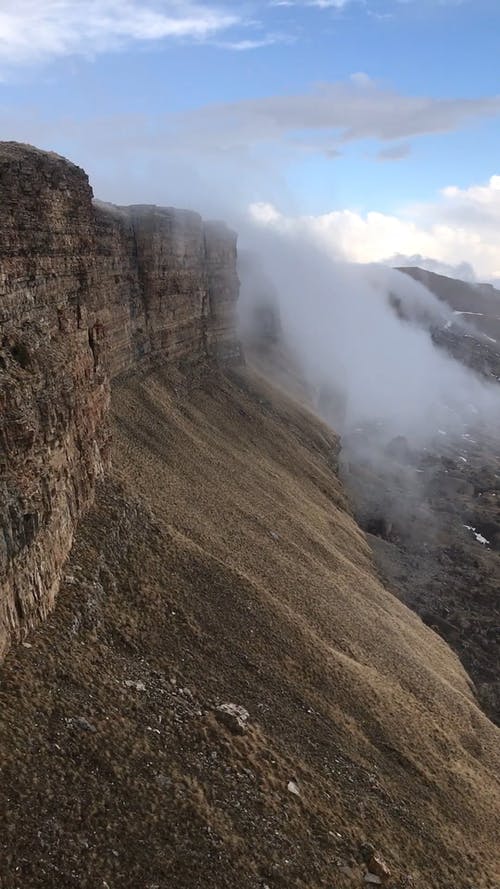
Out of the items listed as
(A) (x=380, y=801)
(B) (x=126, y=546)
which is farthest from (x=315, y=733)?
(B) (x=126, y=546)

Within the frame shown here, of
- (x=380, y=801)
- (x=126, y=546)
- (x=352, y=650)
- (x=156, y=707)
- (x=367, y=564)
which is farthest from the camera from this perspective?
(x=367, y=564)

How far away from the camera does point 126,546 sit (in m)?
22.1

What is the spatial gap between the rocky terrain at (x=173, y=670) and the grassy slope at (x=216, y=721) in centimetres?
6

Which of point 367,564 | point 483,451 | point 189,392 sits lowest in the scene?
point 483,451

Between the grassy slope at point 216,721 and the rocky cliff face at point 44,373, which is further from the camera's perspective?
the rocky cliff face at point 44,373

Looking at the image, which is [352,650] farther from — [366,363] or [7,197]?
[366,363]

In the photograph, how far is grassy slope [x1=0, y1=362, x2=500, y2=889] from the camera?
13117 mm

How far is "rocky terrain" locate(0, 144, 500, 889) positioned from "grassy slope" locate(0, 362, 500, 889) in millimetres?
64

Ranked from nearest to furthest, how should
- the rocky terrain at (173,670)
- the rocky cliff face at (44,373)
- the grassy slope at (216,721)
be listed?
the grassy slope at (216,721)
the rocky terrain at (173,670)
the rocky cliff face at (44,373)

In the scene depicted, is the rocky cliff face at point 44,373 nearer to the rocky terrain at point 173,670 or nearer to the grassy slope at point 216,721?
the rocky terrain at point 173,670

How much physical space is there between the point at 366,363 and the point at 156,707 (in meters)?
123

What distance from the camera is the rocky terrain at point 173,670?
13477 millimetres

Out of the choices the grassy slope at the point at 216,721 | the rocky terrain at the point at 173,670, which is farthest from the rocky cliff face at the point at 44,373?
the grassy slope at the point at 216,721

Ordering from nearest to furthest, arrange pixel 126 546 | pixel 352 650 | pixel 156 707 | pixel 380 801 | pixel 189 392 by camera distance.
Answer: pixel 156 707 < pixel 380 801 < pixel 126 546 < pixel 352 650 < pixel 189 392
